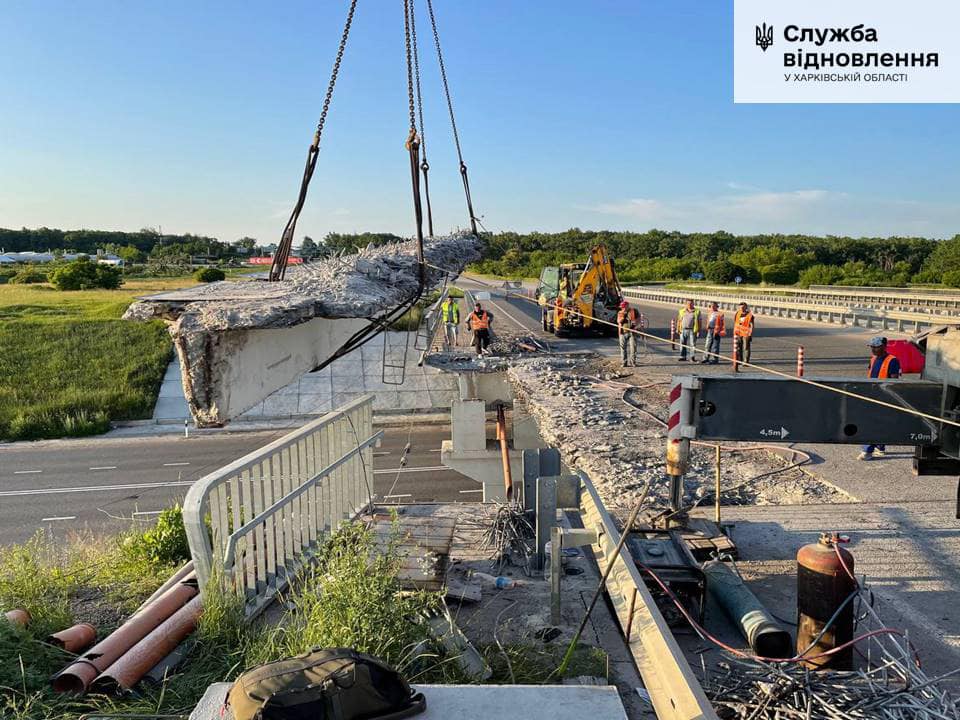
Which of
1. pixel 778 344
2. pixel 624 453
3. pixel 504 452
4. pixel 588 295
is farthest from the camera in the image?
pixel 588 295

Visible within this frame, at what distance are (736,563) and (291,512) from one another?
456 centimetres

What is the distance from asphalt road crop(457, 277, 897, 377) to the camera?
768 inches

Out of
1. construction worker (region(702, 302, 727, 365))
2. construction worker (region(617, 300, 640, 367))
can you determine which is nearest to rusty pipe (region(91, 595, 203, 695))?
construction worker (region(617, 300, 640, 367))

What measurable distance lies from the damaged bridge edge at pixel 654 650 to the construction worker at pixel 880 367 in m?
7.75

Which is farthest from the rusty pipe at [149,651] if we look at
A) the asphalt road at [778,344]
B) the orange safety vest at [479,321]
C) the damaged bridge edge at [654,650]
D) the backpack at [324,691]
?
the orange safety vest at [479,321]

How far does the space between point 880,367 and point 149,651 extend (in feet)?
35.9

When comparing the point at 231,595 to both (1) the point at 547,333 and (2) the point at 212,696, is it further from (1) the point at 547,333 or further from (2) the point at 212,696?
(1) the point at 547,333

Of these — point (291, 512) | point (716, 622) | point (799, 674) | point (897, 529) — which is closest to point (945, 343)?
point (799, 674)

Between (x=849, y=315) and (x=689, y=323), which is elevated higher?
(x=689, y=323)

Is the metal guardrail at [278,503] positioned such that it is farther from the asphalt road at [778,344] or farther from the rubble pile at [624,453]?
the asphalt road at [778,344]

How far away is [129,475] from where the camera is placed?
16250 millimetres

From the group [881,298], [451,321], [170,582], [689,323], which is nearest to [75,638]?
[170,582]

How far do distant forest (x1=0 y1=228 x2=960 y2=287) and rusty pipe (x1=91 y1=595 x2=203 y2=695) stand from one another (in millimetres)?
37074

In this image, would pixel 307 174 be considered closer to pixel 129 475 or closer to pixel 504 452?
pixel 504 452
